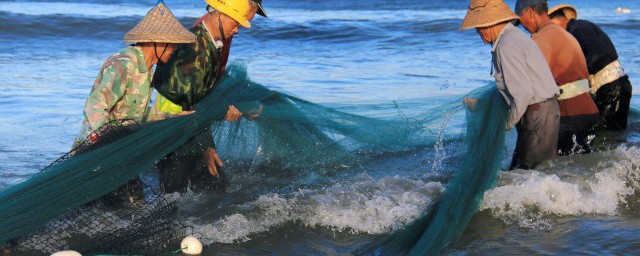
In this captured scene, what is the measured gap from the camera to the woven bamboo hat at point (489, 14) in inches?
211

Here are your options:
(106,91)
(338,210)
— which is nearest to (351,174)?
(338,210)

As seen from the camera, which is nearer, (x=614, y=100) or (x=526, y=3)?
(x=526, y=3)

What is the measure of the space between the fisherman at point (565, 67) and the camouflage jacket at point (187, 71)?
2.53 meters

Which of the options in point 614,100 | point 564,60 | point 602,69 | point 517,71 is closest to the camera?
point 517,71

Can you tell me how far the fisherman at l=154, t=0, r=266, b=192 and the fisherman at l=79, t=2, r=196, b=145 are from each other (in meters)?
0.18

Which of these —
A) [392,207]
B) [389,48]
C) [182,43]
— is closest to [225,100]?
[182,43]

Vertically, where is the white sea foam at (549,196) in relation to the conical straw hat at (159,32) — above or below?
below

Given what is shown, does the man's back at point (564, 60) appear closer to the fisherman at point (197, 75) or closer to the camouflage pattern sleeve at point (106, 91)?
the fisherman at point (197, 75)

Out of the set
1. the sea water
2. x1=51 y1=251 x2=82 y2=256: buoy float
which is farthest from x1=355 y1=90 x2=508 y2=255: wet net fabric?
x1=51 y1=251 x2=82 y2=256: buoy float

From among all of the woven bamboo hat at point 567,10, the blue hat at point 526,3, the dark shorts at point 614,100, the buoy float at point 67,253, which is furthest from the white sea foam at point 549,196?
the buoy float at point 67,253

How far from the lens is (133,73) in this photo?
476cm

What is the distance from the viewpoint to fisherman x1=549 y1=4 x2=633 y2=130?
7.70 metres

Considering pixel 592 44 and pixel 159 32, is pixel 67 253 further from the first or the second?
pixel 592 44

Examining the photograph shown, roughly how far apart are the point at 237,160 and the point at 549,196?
7.16 feet
